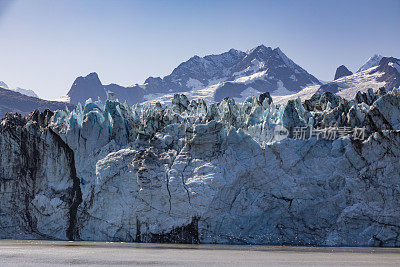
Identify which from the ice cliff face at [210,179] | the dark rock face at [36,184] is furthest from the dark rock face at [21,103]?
the ice cliff face at [210,179]

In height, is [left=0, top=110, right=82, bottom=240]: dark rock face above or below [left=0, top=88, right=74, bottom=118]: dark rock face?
below

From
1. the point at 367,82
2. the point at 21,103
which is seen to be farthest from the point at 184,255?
the point at 367,82

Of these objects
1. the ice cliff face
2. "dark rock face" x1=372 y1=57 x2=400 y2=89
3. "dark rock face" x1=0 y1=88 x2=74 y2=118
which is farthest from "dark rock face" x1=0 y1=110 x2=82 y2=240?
"dark rock face" x1=372 y1=57 x2=400 y2=89

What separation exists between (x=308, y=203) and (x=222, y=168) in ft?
13.4

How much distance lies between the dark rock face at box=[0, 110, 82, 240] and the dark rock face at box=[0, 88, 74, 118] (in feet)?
363

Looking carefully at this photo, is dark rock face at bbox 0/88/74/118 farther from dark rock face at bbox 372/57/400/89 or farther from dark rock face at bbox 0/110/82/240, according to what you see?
dark rock face at bbox 0/110/82/240

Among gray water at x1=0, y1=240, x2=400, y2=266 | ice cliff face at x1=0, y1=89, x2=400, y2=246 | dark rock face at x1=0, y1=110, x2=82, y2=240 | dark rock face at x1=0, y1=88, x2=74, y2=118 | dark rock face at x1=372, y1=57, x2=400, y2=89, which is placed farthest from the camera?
dark rock face at x1=372, y1=57, x2=400, y2=89

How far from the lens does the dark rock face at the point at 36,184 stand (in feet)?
83.5

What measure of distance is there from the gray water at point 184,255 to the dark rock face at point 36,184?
2.44m

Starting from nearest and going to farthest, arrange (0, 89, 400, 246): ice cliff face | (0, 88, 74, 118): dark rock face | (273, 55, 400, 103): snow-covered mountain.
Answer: (0, 89, 400, 246): ice cliff face → (0, 88, 74, 118): dark rock face → (273, 55, 400, 103): snow-covered mountain

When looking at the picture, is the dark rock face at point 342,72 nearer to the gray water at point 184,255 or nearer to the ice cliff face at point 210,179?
the ice cliff face at point 210,179

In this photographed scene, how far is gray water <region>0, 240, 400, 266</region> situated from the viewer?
17266 mm

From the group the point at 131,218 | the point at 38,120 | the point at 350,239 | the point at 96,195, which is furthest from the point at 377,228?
the point at 38,120

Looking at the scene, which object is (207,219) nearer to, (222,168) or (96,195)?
(222,168)
